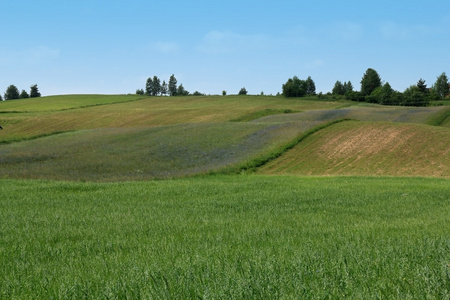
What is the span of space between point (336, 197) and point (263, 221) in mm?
6487

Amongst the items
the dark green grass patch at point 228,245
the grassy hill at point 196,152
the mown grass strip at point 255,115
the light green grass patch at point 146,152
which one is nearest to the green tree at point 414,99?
the mown grass strip at point 255,115

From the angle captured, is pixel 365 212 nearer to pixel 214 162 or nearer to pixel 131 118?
pixel 214 162

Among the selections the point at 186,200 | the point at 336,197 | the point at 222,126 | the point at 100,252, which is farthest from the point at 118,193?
the point at 222,126

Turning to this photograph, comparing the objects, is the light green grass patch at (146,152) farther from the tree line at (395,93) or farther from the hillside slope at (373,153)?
the tree line at (395,93)

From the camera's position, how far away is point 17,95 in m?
182

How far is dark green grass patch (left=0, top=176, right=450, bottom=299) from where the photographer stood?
458 cm

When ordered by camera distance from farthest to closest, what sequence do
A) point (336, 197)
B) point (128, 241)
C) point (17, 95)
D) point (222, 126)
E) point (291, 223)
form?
point (17, 95) → point (222, 126) → point (336, 197) → point (291, 223) → point (128, 241)

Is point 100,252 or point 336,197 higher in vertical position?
point 100,252

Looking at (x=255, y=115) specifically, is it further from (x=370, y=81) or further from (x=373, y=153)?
(x=370, y=81)

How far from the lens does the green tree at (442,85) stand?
158375 mm

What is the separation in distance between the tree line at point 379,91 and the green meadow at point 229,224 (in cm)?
Answer: 7343

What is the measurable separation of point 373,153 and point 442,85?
140 metres

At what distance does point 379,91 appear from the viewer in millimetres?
127375

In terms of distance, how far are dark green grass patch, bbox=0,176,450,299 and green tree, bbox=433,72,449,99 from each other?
6150 inches
